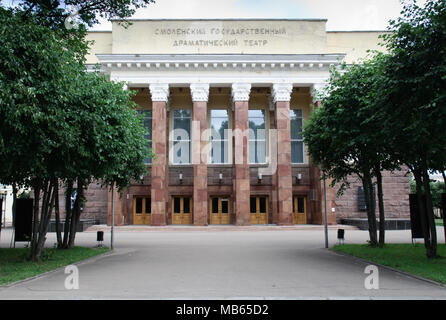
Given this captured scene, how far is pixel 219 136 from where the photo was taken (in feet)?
111

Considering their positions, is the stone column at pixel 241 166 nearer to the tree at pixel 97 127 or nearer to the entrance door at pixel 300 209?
the entrance door at pixel 300 209

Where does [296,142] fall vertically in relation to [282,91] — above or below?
below

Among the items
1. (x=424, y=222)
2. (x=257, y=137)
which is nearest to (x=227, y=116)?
(x=257, y=137)

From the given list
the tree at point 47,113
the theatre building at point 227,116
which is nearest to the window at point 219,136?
the theatre building at point 227,116

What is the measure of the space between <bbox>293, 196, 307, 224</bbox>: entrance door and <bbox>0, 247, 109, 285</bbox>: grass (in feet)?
66.5

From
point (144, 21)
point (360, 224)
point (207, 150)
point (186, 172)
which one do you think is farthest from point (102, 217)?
point (360, 224)

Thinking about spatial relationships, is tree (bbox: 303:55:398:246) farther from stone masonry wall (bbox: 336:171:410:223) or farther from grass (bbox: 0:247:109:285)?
stone masonry wall (bbox: 336:171:410:223)

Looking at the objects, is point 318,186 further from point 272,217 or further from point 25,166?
point 25,166

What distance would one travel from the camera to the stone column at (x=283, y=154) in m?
29.7

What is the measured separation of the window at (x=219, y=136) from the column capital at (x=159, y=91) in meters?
5.01

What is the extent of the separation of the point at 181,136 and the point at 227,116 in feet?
14.5

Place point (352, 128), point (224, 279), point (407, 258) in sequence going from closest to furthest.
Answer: point (224, 279), point (407, 258), point (352, 128)

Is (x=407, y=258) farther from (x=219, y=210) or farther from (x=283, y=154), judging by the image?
(x=219, y=210)

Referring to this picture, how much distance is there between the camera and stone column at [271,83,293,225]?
29.7 meters
